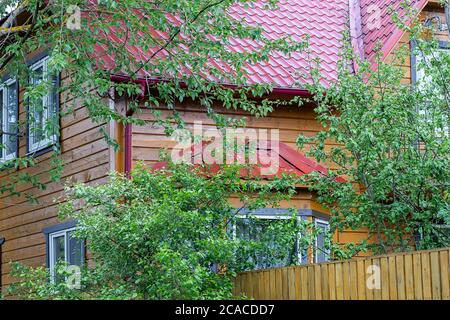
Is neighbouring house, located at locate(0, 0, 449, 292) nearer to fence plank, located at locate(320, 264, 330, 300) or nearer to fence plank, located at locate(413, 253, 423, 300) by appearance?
fence plank, located at locate(320, 264, 330, 300)

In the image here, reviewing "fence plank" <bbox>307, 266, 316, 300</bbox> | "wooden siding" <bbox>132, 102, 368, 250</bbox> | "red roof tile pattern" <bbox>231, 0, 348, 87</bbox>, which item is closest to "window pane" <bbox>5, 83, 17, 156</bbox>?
"wooden siding" <bbox>132, 102, 368, 250</bbox>

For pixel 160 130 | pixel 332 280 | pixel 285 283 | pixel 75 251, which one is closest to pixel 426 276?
pixel 332 280

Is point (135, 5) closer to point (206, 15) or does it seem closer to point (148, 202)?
point (206, 15)

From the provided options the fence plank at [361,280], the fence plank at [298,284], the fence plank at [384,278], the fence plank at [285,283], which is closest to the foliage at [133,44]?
the fence plank at [285,283]

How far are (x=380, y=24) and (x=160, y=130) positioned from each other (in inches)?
184

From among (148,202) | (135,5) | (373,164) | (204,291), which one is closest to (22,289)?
(148,202)

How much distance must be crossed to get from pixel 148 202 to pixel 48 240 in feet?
16.7

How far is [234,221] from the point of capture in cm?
1089

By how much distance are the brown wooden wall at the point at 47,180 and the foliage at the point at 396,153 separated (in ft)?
12.4

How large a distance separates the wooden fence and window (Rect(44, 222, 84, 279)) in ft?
14.7

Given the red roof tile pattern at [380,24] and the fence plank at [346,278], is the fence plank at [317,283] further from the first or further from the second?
the red roof tile pattern at [380,24]

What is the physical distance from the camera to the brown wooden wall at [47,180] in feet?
46.2

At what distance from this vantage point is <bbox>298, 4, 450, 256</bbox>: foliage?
417 inches

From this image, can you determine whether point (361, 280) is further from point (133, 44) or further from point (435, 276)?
point (133, 44)
